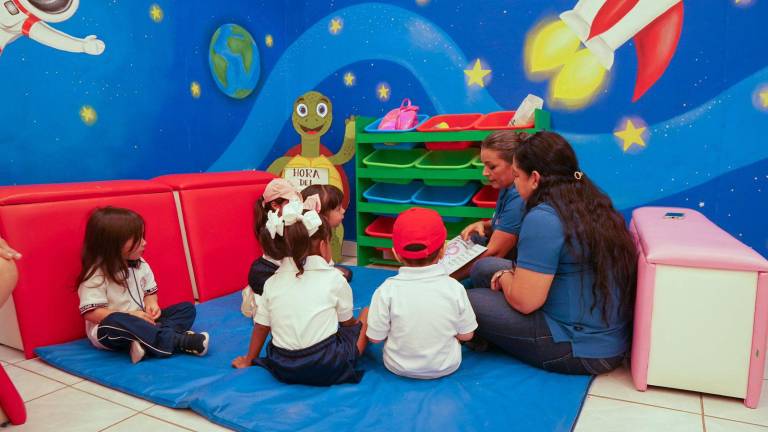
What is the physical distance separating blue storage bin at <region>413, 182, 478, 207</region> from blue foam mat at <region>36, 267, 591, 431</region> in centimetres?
152

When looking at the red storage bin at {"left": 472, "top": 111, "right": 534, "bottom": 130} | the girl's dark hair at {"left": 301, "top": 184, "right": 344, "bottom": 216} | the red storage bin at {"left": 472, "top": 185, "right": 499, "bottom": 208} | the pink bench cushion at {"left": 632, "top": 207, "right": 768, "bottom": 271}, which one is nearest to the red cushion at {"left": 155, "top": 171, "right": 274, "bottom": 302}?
the girl's dark hair at {"left": 301, "top": 184, "right": 344, "bottom": 216}

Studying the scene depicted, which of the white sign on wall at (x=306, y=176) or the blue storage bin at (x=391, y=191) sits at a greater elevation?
the white sign on wall at (x=306, y=176)

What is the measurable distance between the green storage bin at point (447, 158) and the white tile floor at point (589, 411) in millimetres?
1960

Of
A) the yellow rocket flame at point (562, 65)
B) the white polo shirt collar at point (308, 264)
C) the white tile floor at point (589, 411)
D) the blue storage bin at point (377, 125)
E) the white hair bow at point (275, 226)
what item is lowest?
the white tile floor at point (589, 411)

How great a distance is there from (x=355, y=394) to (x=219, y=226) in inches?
64.8

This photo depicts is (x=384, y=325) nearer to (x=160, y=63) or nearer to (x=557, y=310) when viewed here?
(x=557, y=310)

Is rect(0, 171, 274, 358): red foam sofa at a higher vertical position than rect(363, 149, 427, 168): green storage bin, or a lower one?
lower

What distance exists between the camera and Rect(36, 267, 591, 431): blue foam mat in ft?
5.53

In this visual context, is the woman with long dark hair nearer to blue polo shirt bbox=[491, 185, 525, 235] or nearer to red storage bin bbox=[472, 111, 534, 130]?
blue polo shirt bbox=[491, 185, 525, 235]

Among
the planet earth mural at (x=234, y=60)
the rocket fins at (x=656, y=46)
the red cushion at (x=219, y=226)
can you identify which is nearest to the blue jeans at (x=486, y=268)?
the red cushion at (x=219, y=226)

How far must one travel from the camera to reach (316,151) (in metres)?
4.20

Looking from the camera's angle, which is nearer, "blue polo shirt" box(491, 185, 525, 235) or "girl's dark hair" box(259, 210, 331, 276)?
"girl's dark hair" box(259, 210, 331, 276)

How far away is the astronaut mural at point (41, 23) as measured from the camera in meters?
2.61

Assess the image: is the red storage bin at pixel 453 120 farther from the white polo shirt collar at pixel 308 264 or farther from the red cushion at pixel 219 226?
the white polo shirt collar at pixel 308 264
